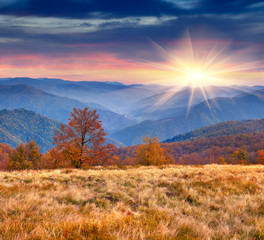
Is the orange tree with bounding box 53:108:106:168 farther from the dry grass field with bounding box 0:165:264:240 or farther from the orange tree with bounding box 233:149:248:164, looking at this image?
the orange tree with bounding box 233:149:248:164

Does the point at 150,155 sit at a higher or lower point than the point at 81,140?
higher

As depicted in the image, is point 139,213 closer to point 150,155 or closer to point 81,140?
point 81,140

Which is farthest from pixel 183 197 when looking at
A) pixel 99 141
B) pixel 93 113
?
pixel 93 113

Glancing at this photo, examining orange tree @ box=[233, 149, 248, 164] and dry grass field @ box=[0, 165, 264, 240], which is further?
orange tree @ box=[233, 149, 248, 164]

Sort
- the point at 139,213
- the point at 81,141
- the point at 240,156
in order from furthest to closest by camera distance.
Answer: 1. the point at 240,156
2. the point at 81,141
3. the point at 139,213

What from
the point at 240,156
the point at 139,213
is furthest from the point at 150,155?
the point at 240,156

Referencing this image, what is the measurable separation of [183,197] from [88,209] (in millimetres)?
4247

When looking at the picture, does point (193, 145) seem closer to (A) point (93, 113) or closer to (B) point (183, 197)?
(A) point (93, 113)

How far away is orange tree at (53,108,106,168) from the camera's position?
75.7 ft

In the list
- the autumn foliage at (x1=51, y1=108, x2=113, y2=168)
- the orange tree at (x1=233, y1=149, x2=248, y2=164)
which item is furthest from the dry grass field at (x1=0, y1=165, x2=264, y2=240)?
Result: the orange tree at (x1=233, y1=149, x2=248, y2=164)

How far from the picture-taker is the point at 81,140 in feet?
83.1

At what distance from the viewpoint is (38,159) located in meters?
58.5

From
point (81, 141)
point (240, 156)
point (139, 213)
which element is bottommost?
point (139, 213)

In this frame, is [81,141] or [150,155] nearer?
[81,141]
